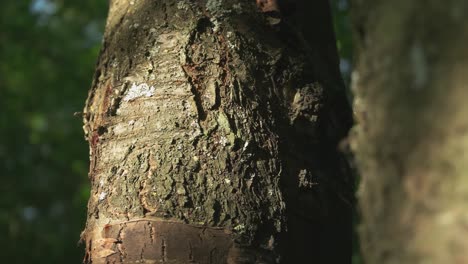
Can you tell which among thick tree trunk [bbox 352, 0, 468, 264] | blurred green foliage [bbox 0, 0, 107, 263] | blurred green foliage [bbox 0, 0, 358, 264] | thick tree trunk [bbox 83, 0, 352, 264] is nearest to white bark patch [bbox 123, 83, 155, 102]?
thick tree trunk [bbox 83, 0, 352, 264]

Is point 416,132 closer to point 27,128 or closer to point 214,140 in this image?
point 214,140

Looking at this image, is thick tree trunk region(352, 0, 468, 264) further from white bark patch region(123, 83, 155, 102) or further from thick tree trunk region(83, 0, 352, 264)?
white bark patch region(123, 83, 155, 102)

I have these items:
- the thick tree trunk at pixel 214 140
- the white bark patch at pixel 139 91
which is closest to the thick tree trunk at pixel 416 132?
the thick tree trunk at pixel 214 140

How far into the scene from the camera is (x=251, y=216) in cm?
173

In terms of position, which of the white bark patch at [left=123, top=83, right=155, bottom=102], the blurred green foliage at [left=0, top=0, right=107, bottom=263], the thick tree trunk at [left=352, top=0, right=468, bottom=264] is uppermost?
the blurred green foliage at [left=0, top=0, right=107, bottom=263]

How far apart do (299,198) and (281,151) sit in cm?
14

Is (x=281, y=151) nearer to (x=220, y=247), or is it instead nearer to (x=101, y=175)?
(x=220, y=247)

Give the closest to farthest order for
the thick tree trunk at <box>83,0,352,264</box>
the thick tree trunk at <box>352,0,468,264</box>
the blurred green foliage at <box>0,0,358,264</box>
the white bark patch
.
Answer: the thick tree trunk at <box>352,0,468,264</box>
the thick tree trunk at <box>83,0,352,264</box>
the white bark patch
the blurred green foliage at <box>0,0,358,264</box>

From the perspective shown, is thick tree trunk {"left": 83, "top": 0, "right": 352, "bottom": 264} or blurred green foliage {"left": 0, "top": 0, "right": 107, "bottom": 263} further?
blurred green foliage {"left": 0, "top": 0, "right": 107, "bottom": 263}

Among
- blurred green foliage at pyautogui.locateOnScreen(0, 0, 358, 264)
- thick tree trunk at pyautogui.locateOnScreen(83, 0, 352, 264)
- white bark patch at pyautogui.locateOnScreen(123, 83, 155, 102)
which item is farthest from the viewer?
blurred green foliage at pyautogui.locateOnScreen(0, 0, 358, 264)

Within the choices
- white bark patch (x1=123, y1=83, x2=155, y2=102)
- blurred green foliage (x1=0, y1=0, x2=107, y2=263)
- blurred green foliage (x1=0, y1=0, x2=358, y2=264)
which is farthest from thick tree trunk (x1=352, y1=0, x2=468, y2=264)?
blurred green foliage (x1=0, y1=0, x2=107, y2=263)

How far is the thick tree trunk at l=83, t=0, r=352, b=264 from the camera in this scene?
5.64 feet

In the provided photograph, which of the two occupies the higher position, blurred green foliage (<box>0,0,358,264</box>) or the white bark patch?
blurred green foliage (<box>0,0,358,264</box>)

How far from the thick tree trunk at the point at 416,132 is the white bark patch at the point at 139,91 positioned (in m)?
0.96
